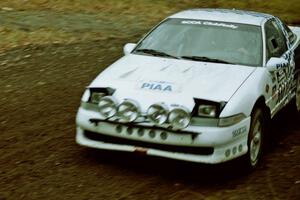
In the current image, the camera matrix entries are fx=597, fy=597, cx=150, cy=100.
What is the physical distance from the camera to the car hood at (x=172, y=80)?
5945 millimetres

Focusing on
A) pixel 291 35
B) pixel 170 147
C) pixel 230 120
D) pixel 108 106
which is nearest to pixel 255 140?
pixel 230 120

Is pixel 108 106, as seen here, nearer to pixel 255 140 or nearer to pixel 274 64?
pixel 255 140

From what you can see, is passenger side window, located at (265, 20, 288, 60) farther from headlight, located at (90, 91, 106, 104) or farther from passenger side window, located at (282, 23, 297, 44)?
headlight, located at (90, 91, 106, 104)

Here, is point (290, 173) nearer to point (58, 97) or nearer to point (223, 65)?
point (223, 65)

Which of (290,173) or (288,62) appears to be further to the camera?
(288,62)

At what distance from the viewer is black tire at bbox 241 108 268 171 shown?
6.22 metres

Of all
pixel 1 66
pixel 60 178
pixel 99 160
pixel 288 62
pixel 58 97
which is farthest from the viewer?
pixel 1 66

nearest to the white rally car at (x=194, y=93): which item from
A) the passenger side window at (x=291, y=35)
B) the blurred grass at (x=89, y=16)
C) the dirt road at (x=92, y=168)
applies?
the dirt road at (x=92, y=168)

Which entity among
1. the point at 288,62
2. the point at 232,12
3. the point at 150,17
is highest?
the point at 232,12

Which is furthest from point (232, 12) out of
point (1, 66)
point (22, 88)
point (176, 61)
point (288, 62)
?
point (1, 66)

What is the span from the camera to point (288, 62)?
7555mm

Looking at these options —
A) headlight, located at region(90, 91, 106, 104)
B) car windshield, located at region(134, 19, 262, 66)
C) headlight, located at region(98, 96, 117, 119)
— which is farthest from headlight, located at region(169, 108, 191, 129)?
car windshield, located at region(134, 19, 262, 66)

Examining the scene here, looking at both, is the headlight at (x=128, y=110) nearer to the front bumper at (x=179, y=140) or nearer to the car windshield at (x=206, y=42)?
the front bumper at (x=179, y=140)

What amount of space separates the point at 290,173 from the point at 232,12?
2.62 metres
